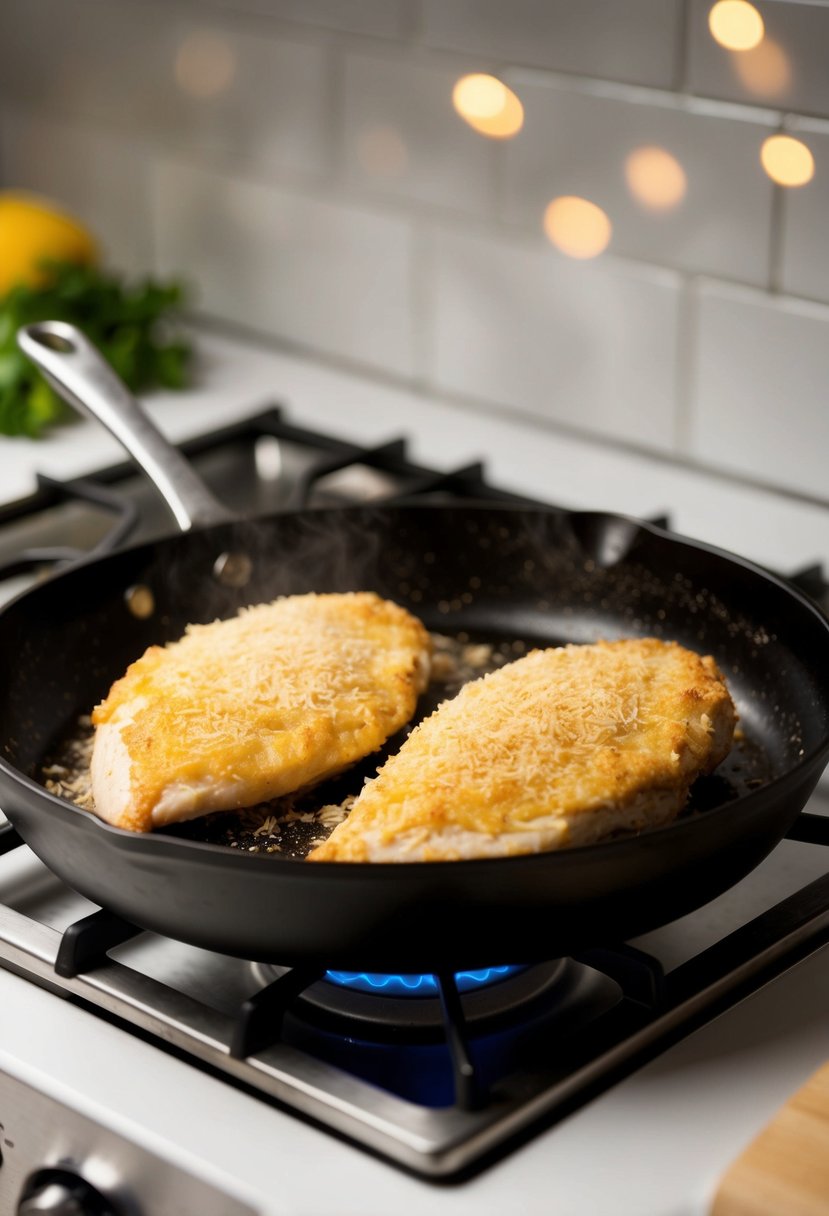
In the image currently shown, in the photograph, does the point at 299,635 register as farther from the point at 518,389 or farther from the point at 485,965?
the point at 518,389

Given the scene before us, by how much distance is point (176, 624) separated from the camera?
4.00ft

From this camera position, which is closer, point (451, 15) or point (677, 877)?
point (677, 877)

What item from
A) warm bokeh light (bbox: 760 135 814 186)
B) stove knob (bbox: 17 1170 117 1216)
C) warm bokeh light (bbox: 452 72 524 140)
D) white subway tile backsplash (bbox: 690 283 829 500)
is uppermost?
warm bokeh light (bbox: 452 72 524 140)

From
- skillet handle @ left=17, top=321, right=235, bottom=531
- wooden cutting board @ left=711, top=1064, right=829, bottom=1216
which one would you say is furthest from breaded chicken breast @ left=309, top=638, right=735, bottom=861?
skillet handle @ left=17, top=321, right=235, bottom=531

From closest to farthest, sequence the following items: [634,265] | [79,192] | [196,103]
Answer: [634,265]
[196,103]
[79,192]

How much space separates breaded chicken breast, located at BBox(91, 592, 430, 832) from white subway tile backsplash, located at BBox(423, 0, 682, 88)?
0.53 m

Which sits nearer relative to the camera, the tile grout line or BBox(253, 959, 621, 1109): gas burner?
BBox(253, 959, 621, 1109): gas burner

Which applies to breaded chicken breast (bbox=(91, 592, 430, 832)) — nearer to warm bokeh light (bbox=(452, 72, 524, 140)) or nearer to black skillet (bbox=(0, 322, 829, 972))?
black skillet (bbox=(0, 322, 829, 972))

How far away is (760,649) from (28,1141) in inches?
23.5

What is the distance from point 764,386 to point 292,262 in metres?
0.60

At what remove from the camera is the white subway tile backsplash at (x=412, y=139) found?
1.48 meters

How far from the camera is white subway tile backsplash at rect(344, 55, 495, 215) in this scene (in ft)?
4.85

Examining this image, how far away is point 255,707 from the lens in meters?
1.00

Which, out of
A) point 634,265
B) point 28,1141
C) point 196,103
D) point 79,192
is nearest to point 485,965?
point 28,1141
